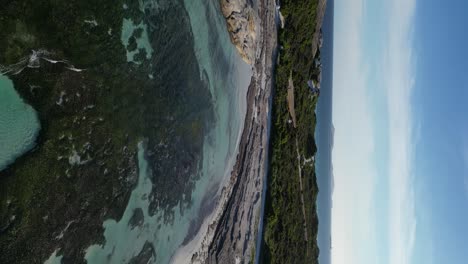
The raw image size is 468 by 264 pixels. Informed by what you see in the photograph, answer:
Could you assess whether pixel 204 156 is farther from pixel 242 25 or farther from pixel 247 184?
pixel 242 25

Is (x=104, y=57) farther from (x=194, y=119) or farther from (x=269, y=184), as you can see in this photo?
(x=269, y=184)

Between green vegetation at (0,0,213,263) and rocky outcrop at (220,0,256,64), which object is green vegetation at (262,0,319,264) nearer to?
rocky outcrop at (220,0,256,64)

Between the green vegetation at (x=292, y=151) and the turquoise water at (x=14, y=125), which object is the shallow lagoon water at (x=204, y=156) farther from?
the green vegetation at (x=292, y=151)

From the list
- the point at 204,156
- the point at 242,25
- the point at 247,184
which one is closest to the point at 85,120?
the point at 204,156

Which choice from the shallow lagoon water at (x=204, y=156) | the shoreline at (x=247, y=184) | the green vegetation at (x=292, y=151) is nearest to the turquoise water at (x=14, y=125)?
the shallow lagoon water at (x=204, y=156)

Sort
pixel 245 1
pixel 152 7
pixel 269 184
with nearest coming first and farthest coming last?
pixel 152 7 → pixel 245 1 → pixel 269 184

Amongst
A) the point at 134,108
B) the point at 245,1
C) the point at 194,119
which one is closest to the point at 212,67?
the point at 194,119

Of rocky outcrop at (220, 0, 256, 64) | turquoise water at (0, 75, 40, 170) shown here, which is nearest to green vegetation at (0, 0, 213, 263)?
turquoise water at (0, 75, 40, 170)
